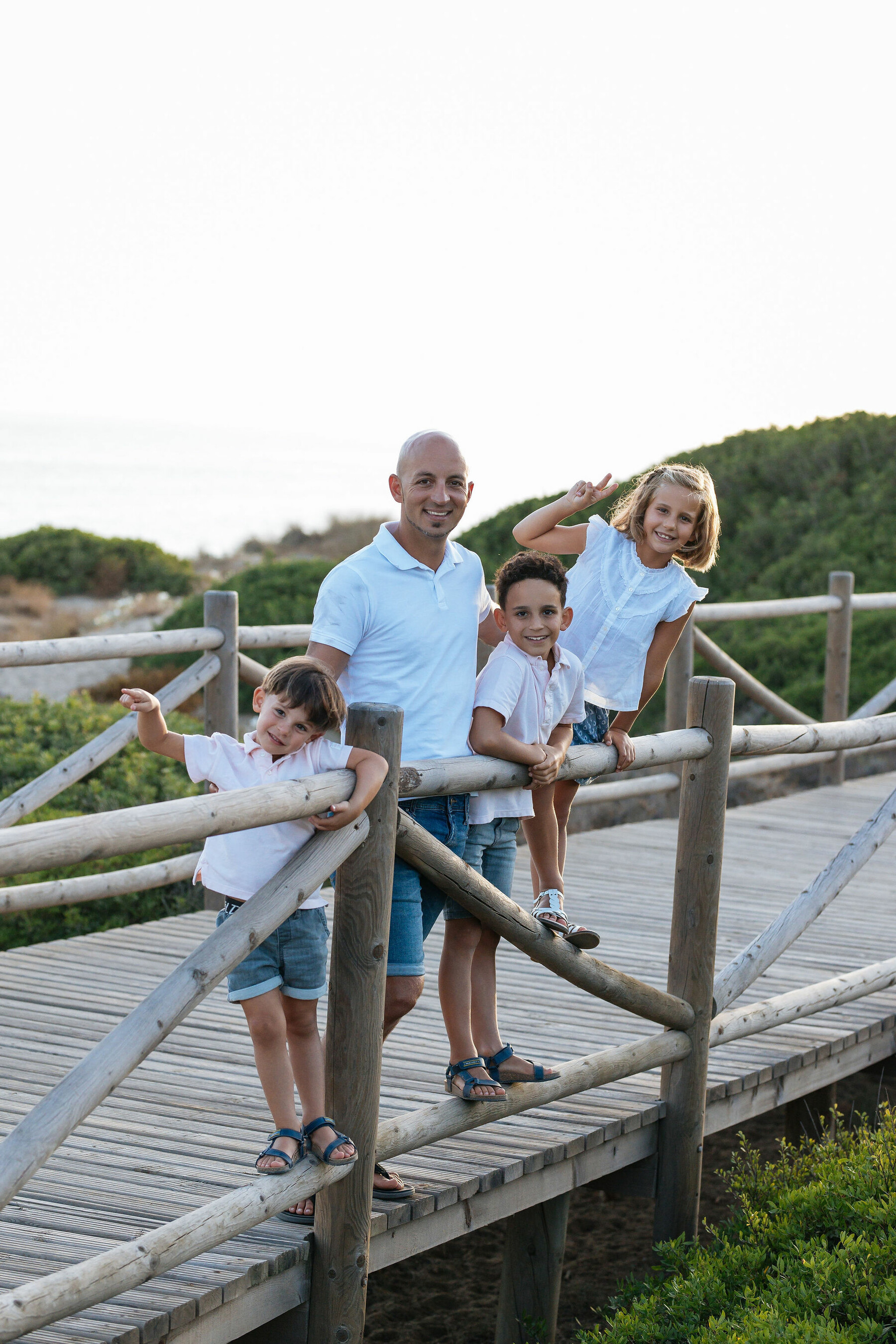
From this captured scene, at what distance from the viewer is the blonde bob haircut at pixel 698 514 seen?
3984 mm

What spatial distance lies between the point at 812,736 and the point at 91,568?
79.4 feet

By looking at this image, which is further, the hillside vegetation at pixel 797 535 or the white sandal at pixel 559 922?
the hillside vegetation at pixel 797 535

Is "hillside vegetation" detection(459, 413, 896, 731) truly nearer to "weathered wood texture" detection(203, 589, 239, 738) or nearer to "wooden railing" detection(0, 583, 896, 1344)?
"weathered wood texture" detection(203, 589, 239, 738)

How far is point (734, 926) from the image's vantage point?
5.95 m

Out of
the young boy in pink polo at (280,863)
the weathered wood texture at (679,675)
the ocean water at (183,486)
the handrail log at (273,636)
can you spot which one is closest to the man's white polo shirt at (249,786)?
the young boy in pink polo at (280,863)

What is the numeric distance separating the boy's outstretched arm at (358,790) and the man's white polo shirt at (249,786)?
0.03 m

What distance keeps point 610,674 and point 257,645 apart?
79.5 inches

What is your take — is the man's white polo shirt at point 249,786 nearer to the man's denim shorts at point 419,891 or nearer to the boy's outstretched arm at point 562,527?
the man's denim shorts at point 419,891

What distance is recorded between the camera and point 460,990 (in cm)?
329

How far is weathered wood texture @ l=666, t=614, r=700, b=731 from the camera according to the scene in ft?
23.8

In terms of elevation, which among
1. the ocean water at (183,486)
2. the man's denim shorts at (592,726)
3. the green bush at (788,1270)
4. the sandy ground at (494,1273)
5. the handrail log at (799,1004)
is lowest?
the sandy ground at (494,1273)

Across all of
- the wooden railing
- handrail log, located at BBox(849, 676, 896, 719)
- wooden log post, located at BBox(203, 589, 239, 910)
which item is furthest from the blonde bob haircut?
handrail log, located at BBox(849, 676, 896, 719)

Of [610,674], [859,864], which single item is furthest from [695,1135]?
[610,674]

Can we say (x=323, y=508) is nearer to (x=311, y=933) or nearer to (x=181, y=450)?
(x=181, y=450)
